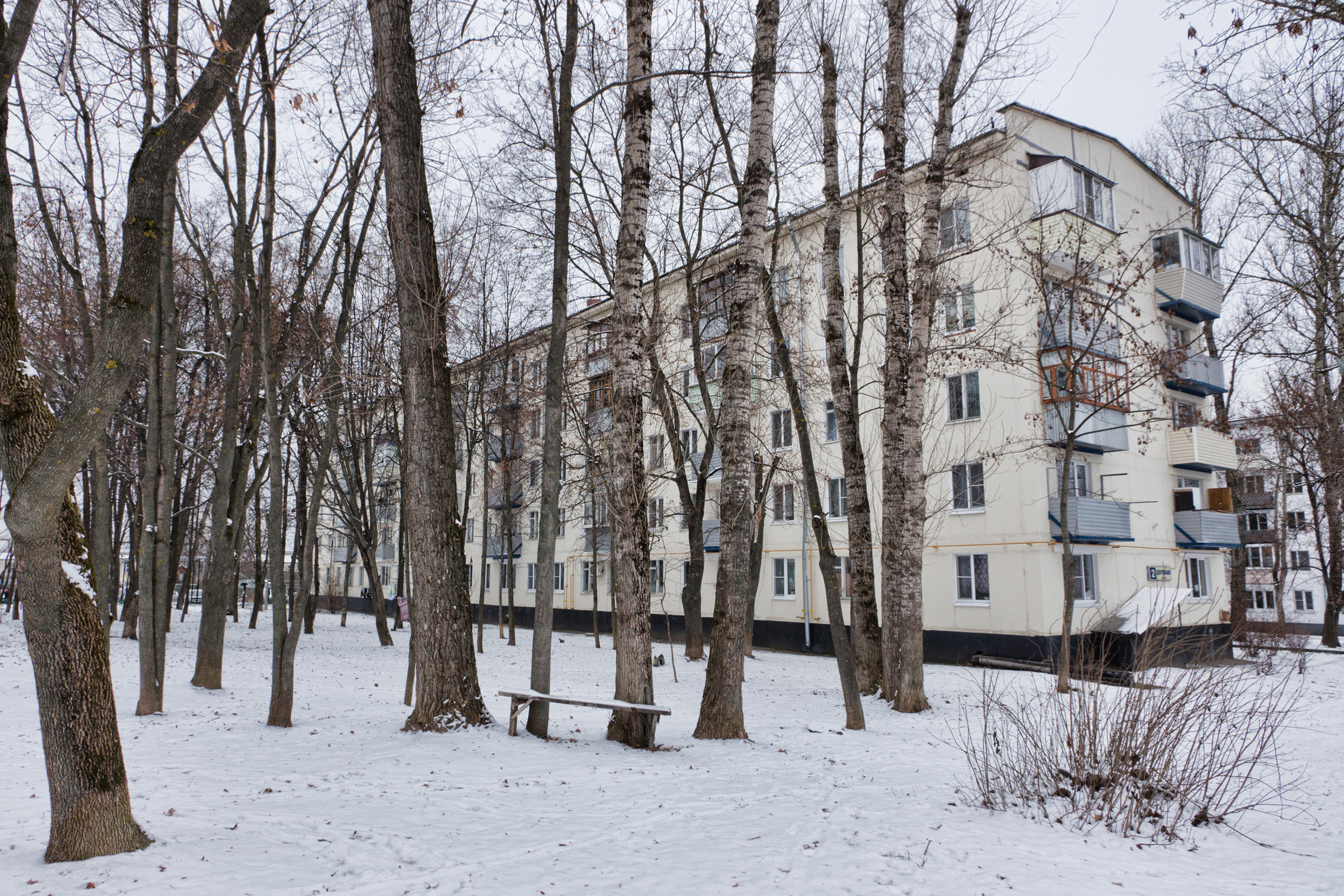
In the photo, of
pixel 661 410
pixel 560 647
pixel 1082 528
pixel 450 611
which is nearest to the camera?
pixel 450 611

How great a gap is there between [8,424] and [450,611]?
4.47m

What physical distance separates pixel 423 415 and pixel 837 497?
1880 cm

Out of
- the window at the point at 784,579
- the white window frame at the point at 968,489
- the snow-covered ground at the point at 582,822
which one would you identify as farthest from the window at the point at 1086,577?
the snow-covered ground at the point at 582,822

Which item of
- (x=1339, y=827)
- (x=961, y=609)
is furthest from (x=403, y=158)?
(x=961, y=609)

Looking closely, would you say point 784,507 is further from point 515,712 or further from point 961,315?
point 515,712

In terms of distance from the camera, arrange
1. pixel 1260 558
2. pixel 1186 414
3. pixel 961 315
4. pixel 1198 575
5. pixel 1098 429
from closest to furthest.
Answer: pixel 961 315
pixel 1098 429
pixel 1198 575
pixel 1186 414
pixel 1260 558

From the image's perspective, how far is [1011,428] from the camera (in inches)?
810

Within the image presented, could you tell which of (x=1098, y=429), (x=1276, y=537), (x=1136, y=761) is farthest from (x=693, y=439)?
(x=1136, y=761)

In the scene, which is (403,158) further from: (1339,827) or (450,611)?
(1339,827)

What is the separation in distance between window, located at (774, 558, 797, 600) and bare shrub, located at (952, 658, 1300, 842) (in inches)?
797

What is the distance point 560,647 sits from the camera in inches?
909

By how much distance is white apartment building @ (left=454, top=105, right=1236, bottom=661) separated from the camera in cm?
1897

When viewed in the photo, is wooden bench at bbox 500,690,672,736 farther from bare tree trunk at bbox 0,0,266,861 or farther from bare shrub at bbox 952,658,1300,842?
bare tree trunk at bbox 0,0,266,861

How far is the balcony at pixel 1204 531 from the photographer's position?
2447 cm
